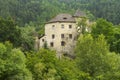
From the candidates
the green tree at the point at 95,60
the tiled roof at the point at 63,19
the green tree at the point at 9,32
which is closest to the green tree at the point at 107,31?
the tiled roof at the point at 63,19

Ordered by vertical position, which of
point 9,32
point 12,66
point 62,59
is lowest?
point 62,59

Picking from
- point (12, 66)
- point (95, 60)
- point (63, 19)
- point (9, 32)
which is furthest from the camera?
point (63, 19)

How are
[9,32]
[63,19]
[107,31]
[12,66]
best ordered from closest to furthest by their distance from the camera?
[12,66], [9,32], [107,31], [63,19]

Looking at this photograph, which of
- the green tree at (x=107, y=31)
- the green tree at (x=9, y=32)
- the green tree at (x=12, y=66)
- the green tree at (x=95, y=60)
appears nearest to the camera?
the green tree at (x=12, y=66)

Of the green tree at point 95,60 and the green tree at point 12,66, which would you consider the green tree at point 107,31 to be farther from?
the green tree at point 12,66

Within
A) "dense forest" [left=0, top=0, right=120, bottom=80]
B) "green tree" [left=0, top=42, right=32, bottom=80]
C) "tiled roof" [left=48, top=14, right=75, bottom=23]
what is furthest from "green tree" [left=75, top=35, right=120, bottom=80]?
"tiled roof" [left=48, top=14, right=75, bottom=23]

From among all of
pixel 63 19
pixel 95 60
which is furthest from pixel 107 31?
pixel 95 60

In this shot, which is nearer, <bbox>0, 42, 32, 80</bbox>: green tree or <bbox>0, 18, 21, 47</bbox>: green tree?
<bbox>0, 42, 32, 80</bbox>: green tree

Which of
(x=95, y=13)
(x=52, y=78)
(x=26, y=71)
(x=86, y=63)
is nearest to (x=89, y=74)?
(x=86, y=63)

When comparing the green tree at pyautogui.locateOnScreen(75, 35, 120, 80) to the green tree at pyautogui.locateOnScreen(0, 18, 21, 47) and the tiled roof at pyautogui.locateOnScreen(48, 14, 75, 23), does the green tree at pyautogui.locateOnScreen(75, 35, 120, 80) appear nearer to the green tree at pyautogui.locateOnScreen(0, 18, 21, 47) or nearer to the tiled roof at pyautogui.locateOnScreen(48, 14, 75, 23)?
the green tree at pyautogui.locateOnScreen(0, 18, 21, 47)

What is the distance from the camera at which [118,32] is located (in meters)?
79.1

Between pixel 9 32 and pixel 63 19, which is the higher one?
pixel 63 19

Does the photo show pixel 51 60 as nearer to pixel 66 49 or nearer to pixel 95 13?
pixel 66 49

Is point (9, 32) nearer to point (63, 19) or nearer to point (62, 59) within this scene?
point (62, 59)
